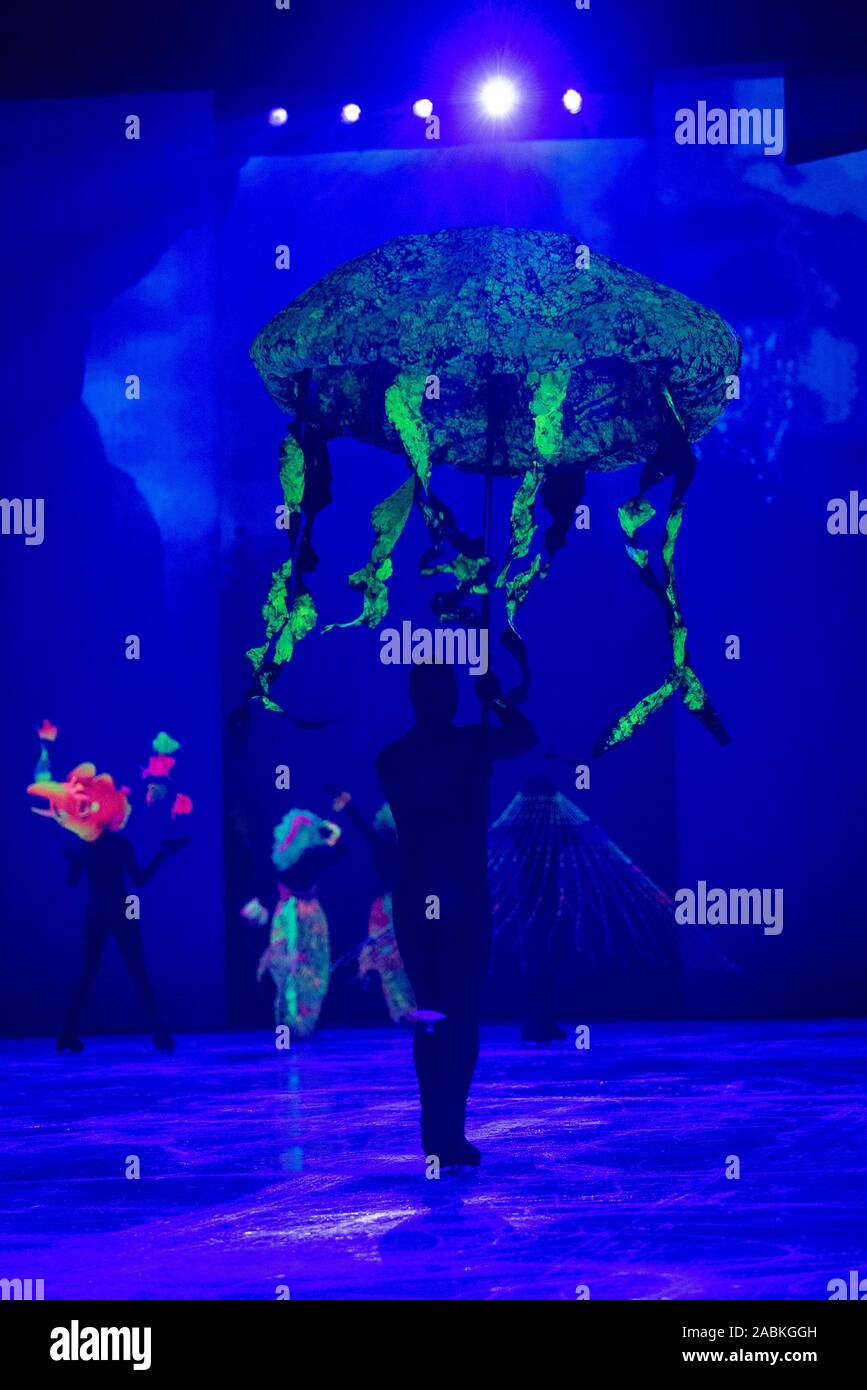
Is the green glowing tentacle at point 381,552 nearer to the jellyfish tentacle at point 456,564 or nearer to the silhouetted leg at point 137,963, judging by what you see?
the jellyfish tentacle at point 456,564

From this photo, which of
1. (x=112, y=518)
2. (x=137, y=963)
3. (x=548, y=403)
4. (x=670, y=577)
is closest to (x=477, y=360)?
(x=548, y=403)

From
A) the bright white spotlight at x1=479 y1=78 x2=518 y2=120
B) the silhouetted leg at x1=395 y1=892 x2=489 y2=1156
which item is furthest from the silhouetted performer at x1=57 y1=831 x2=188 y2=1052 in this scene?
the bright white spotlight at x1=479 y1=78 x2=518 y2=120

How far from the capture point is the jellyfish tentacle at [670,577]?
543 cm

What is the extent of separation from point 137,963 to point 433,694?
485 centimetres

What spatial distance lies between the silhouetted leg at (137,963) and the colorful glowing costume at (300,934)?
0.77 meters

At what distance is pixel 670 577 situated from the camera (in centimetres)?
555

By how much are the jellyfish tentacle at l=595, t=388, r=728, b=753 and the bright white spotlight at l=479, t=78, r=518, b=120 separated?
Result: 20.3 feet

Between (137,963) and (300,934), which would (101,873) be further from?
(300,934)

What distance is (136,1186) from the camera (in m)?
6.02

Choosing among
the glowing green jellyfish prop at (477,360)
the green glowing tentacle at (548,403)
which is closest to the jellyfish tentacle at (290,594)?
the glowing green jellyfish prop at (477,360)

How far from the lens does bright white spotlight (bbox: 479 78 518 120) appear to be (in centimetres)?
1107

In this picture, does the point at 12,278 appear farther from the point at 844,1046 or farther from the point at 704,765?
the point at 844,1046

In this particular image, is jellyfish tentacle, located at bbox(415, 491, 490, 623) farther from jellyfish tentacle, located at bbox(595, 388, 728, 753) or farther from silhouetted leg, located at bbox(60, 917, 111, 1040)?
silhouetted leg, located at bbox(60, 917, 111, 1040)

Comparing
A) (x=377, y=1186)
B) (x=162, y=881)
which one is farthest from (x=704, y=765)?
(x=377, y=1186)
